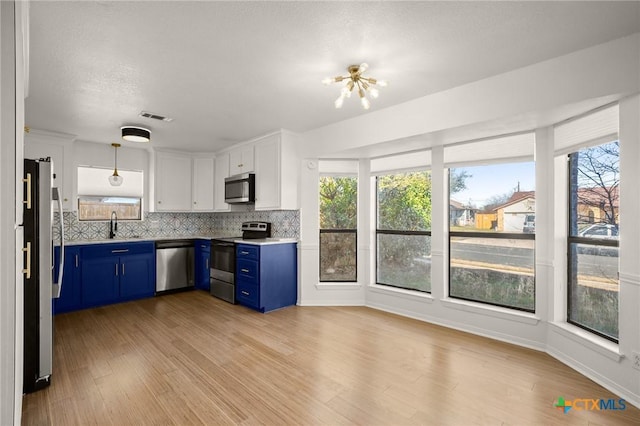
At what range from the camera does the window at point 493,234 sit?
10.6ft

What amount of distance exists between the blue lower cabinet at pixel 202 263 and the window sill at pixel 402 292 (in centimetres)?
268

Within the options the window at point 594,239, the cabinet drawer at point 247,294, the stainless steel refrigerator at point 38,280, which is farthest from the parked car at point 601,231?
the stainless steel refrigerator at point 38,280

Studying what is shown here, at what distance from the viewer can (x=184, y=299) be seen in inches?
191

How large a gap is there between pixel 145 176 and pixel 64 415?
4.22m

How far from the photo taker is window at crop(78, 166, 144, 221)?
16.3 ft

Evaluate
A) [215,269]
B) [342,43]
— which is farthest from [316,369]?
[215,269]

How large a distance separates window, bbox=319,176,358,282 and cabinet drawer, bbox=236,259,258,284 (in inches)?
37.4

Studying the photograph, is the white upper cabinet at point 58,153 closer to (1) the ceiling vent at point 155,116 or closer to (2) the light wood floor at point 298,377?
(1) the ceiling vent at point 155,116

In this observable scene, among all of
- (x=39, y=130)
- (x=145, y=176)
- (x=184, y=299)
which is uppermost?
(x=39, y=130)

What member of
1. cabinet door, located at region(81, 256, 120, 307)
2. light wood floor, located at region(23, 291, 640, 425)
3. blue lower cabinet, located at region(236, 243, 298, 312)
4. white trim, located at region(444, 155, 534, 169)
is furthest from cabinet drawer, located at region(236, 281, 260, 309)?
white trim, located at region(444, 155, 534, 169)

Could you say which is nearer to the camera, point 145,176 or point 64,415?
point 64,415

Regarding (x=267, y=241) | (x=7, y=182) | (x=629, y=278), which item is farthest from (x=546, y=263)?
(x=7, y=182)

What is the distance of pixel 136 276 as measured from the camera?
484 centimetres

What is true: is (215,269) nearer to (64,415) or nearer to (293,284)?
(293,284)
